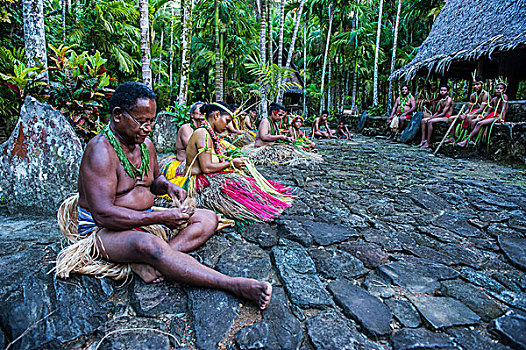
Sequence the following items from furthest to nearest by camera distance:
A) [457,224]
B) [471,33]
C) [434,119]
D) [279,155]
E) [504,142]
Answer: [471,33]
[434,119]
[504,142]
[279,155]
[457,224]

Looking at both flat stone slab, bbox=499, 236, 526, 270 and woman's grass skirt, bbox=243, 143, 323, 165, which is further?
woman's grass skirt, bbox=243, 143, 323, 165

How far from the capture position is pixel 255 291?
1.54 m

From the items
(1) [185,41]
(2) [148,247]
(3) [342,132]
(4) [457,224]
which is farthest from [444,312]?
(3) [342,132]

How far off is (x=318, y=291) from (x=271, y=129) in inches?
184

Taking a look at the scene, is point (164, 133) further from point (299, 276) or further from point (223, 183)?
point (299, 276)

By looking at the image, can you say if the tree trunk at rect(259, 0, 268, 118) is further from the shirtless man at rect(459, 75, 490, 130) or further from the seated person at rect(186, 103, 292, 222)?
the seated person at rect(186, 103, 292, 222)

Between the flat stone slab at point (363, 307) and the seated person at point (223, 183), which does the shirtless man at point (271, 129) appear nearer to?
the seated person at point (223, 183)

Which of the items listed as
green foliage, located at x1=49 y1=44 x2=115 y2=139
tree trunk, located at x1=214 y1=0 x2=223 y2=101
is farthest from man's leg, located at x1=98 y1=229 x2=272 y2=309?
tree trunk, located at x1=214 y1=0 x2=223 y2=101

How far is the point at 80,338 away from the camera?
135 centimetres

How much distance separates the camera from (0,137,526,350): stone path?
1351 mm

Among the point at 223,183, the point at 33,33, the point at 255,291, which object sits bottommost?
the point at 255,291

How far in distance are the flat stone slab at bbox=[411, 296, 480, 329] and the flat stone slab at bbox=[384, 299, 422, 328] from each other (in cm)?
4

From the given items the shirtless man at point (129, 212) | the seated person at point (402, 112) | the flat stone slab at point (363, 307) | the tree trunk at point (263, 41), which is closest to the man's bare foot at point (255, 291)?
the shirtless man at point (129, 212)

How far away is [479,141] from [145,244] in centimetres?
718
